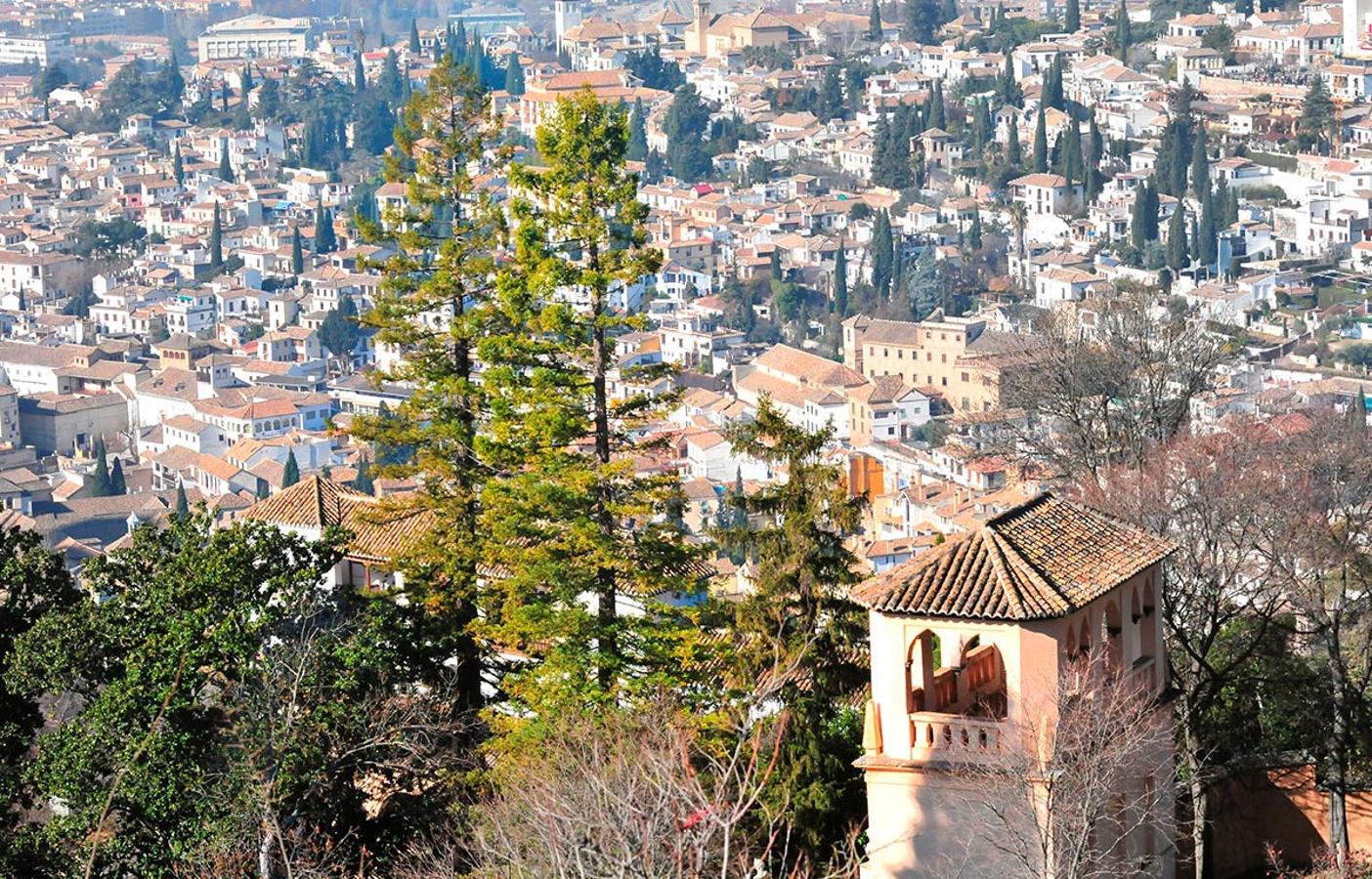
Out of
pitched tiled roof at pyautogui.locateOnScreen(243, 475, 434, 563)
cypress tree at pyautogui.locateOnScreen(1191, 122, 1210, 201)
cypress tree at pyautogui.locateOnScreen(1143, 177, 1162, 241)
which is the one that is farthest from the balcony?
cypress tree at pyautogui.locateOnScreen(1143, 177, 1162, 241)

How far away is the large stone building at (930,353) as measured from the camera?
6156 cm

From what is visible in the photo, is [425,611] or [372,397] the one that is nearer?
[425,611]

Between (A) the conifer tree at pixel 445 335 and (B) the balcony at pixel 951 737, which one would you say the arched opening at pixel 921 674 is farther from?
(A) the conifer tree at pixel 445 335

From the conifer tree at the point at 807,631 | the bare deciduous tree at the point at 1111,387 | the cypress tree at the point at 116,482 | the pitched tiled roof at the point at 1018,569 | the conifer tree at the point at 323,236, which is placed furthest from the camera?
the conifer tree at the point at 323,236

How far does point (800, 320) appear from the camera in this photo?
74625mm

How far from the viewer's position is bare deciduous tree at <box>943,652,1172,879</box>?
1164cm

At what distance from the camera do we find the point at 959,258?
77062 mm

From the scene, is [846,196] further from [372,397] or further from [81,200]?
[81,200]

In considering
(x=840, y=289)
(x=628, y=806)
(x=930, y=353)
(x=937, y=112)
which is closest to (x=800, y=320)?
(x=840, y=289)

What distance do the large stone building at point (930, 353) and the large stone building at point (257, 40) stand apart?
78.4m

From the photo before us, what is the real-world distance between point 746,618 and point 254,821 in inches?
118

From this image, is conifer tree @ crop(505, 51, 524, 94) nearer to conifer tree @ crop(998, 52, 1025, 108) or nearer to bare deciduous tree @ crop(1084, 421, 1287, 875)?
conifer tree @ crop(998, 52, 1025, 108)

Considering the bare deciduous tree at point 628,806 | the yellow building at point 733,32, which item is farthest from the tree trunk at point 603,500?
the yellow building at point 733,32

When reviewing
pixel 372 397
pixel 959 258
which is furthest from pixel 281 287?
pixel 959 258
